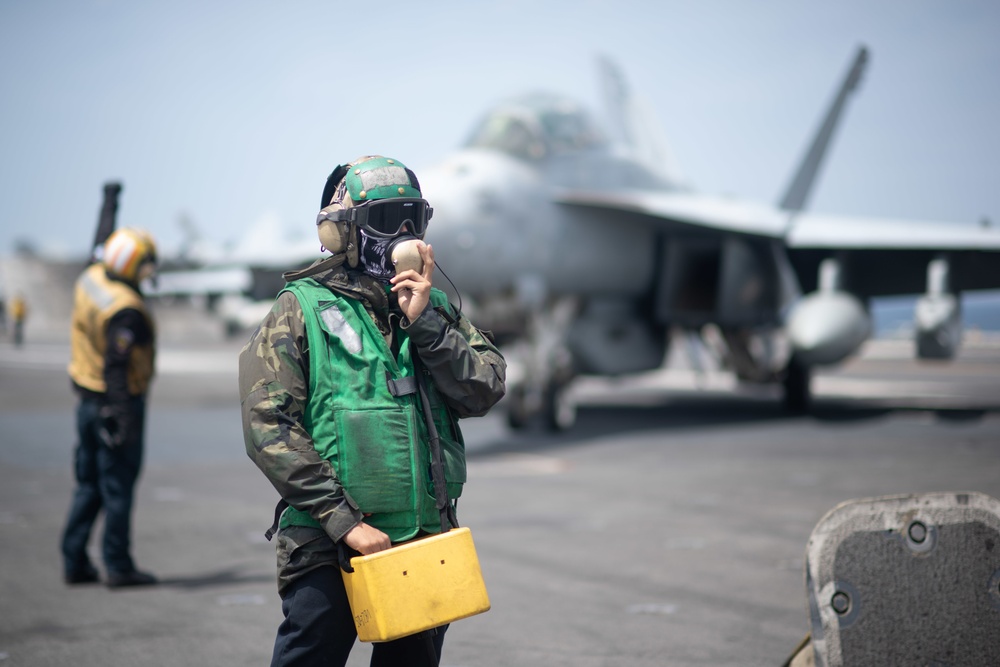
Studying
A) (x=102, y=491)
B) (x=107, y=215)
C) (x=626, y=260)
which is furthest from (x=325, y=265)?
(x=626, y=260)

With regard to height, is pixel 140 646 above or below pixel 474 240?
below

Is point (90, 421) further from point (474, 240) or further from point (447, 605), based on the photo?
point (474, 240)

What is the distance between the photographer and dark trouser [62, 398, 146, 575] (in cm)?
515

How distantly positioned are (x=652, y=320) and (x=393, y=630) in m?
12.4

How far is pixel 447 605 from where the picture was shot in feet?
7.59

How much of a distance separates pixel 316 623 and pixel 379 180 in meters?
1.13

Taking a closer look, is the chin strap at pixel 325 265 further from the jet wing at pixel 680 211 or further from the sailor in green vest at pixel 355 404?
the jet wing at pixel 680 211

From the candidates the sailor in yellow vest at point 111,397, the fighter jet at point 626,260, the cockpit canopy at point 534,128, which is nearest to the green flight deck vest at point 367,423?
the sailor in yellow vest at point 111,397

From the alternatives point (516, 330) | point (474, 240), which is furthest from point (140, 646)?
point (516, 330)

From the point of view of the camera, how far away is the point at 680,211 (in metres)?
12.7

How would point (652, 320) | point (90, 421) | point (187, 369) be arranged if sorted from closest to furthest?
point (90, 421) → point (652, 320) → point (187, 369)

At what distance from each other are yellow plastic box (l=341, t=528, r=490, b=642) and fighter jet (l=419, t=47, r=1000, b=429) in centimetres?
837

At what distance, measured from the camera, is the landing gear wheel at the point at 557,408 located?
12133 millimetres

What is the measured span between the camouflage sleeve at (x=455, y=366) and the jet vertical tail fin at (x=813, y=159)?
656 inches
